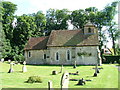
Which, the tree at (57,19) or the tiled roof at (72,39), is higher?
the tree at (57,19)

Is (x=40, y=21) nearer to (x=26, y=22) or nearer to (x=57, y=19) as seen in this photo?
(x=57, y=19)

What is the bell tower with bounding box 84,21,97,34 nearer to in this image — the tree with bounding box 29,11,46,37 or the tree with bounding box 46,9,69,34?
the tree with bounding box 46,9,69,34

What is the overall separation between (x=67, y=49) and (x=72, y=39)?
2449 mm

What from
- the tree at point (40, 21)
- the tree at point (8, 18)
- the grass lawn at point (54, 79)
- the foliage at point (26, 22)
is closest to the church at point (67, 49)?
the foliage at point (26, 22)

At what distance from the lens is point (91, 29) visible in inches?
1672

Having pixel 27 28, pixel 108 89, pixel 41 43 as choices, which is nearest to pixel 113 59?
pixel 41 43

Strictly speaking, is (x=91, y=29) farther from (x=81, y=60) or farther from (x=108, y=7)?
(x=108, y=7)

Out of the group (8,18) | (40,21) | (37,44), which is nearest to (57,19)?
(40,21)

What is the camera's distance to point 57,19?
212 ft

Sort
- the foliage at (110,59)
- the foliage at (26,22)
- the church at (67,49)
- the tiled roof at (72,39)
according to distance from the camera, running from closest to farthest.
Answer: the church at (67,49) < the tiled roof at (72,39) < the foliage at (110,59) < the foliage at (26,22)

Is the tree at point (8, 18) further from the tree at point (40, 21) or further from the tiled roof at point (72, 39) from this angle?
the tiled roof at point (72, 39)

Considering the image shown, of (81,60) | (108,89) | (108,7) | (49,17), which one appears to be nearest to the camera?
(108,89)

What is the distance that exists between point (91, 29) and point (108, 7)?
15328 mm

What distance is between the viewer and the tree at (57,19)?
62.2 m
